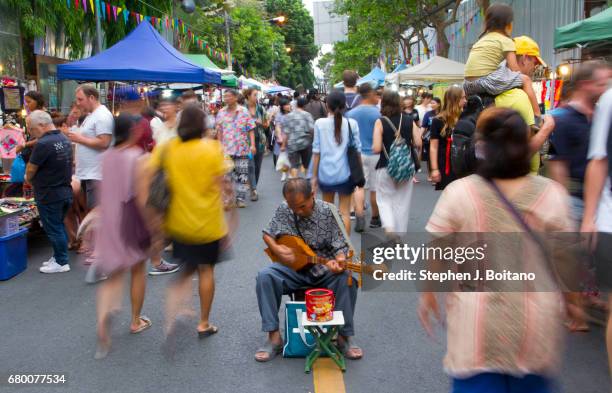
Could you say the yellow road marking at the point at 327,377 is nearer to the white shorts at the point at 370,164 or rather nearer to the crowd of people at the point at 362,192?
the crowd of people at the point at 362,192

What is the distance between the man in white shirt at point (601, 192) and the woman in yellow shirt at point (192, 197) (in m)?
2.37

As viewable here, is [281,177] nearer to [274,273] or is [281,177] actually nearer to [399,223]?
[399,223]

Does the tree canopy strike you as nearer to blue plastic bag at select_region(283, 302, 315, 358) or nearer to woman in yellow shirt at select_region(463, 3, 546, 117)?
woman in yellow shirt at select_region(463, 3, 546, 117)

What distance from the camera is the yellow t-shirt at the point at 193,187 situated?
4285 millimetres

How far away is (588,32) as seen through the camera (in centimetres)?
793

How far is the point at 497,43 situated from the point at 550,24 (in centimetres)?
1441

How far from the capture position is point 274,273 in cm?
448

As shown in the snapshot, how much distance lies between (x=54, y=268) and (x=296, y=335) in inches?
148

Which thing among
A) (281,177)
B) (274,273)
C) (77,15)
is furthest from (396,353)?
(77,15)

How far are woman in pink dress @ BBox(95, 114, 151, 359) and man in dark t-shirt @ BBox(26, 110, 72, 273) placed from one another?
2181mm

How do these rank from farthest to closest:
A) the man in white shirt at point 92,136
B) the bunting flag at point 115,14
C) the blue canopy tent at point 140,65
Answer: the bunting flag at point 115,14
the blue canopy tent at point 140,65
the man in white shirt at point 92,136

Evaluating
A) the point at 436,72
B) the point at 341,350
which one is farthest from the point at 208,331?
the point at 436,72

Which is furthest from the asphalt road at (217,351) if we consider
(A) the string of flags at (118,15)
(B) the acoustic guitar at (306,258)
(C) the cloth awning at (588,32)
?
(A) the string of flags at (118,15)

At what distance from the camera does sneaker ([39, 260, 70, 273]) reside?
6996 mm
